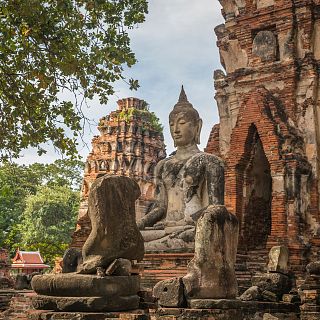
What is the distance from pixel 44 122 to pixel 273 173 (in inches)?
227

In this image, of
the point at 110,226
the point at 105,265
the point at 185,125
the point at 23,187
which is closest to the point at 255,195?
the point at 185,125

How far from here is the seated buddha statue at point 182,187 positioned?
10.7 metres

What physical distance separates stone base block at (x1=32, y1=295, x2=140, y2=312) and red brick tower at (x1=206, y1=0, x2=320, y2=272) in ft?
23.6

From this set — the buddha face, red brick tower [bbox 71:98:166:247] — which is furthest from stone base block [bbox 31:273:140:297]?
red brick tower [bbox 71:98:166:247]

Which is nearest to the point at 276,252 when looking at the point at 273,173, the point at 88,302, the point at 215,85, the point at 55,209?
the point at 273,173

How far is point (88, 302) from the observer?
5719mm

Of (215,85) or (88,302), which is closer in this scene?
(88,302)

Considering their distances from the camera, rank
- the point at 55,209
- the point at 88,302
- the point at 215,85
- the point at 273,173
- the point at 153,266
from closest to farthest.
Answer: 1. the point at 88,302
2. the point at 153,266
3. the point at 273,173
4. the point at 215,85
5. the point at 55,209

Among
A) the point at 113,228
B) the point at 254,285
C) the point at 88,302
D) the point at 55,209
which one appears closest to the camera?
the point at 88,302

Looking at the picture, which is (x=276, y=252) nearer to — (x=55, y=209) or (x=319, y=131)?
(x=319, y=131)

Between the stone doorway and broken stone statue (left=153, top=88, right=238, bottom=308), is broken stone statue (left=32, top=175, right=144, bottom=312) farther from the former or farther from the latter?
the stone doorway

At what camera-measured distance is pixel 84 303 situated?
5734 millimetres

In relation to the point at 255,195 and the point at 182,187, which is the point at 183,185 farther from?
the point at 255,195

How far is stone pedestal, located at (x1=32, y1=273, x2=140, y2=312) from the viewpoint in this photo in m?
5.77
